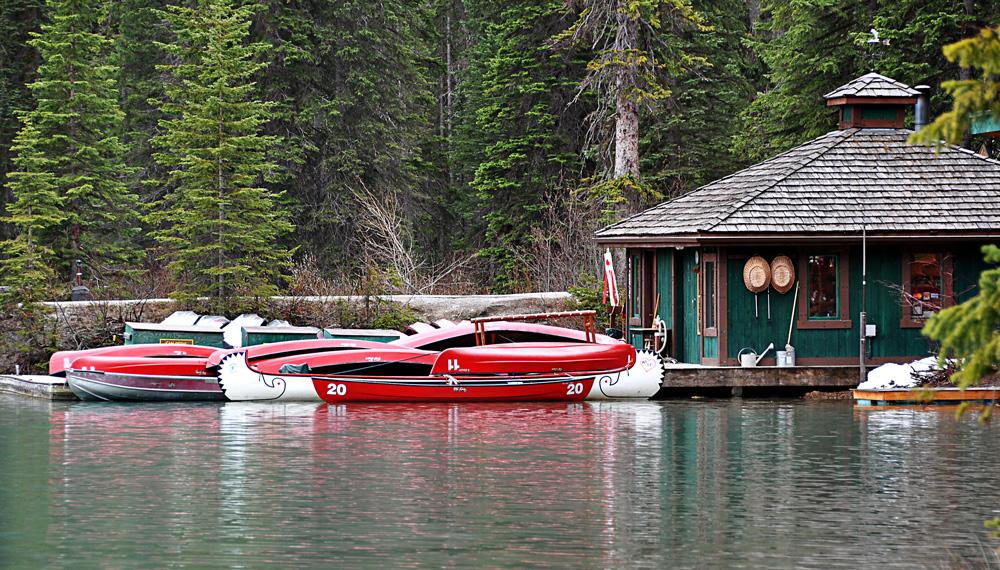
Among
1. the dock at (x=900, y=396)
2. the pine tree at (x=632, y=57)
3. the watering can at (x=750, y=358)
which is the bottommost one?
the dock at (x=900, y=396)

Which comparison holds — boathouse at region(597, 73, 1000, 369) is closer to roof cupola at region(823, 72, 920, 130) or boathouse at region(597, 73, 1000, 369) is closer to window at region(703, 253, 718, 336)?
window at region(703, 253, 718, 336)

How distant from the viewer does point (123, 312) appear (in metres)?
28.7

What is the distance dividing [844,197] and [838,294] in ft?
6.92

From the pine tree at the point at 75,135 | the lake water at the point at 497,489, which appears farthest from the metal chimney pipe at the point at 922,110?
the pine tree at the point at 75,135

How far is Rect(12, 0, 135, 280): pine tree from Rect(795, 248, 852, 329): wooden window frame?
2021cm

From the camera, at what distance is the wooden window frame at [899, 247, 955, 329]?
24.7 m

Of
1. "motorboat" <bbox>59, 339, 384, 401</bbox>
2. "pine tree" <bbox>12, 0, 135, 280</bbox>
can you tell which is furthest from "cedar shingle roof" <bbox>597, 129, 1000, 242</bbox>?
"pine tree" <bbox>12, 0, 135, 280</bbox>

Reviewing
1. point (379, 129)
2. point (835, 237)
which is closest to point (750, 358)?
point (835, 237)

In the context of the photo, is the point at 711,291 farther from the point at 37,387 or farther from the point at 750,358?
the point at 37,387

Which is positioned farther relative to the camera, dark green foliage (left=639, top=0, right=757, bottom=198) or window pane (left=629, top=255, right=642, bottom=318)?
dark green foliage (left=639, top=0, right=757, bottom=198)

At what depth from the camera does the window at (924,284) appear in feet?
81.1

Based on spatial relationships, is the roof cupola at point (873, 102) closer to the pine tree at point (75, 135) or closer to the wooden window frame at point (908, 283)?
the wooden window frame at point (908, 283)

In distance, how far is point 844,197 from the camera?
25328 millimetres

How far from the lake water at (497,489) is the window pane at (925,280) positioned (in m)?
3.79
